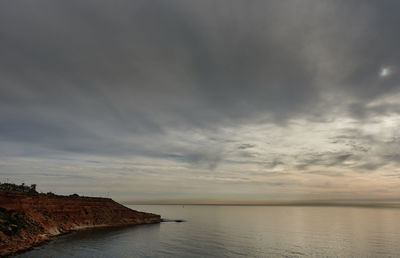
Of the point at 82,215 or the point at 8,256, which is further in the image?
the point at 82,215

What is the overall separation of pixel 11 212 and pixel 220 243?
Result: 215 ft

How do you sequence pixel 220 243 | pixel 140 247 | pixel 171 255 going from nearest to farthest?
pixel 171 255 → pixel 140 247 → pixel 220 243

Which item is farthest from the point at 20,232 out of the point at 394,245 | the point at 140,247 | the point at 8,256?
the point at 394,245

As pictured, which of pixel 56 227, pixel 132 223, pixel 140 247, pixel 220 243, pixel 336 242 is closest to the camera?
pixel 140 247

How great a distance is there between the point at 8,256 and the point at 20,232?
1963 cm

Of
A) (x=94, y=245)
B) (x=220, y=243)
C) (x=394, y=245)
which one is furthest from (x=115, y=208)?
(x=394, y=245)

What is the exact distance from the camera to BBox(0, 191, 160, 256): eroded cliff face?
6262 cm

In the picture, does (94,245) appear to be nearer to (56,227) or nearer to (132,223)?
(56,227)

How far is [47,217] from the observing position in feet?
292

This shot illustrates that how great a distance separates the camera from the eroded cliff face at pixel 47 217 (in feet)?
205

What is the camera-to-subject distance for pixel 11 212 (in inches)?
2963

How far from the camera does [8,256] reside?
4866cm

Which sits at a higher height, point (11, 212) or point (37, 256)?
point (11, 212)

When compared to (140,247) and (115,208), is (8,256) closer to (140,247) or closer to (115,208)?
(140,247)
